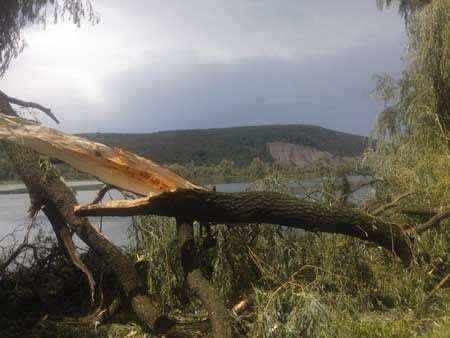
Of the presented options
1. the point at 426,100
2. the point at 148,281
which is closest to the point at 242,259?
the point at 148,281

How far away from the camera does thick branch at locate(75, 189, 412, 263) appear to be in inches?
177

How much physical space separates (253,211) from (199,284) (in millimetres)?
733

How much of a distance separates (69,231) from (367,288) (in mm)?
2793

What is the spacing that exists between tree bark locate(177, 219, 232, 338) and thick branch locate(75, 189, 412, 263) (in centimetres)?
Answer: 16

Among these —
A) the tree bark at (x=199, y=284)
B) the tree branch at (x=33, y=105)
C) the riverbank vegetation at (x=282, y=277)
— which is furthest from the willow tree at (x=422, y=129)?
the tree branch at (x=33, y=105)

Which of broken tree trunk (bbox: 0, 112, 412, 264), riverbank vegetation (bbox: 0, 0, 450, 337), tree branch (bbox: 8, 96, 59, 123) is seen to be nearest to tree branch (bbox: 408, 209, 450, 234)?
riverbank vegetation (bbox: 0, 0, 450, 337)

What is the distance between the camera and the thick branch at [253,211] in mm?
4488

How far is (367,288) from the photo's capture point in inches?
201

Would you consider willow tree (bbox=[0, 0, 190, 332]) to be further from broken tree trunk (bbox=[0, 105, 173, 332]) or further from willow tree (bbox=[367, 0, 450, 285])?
willow tree (bbox=[367, 0, 450, 285])

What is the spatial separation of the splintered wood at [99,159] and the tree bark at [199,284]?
0.39 m

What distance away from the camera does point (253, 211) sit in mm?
4633

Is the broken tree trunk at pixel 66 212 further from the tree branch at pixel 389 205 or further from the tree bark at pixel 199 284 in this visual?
the tree branch at pixel 389 205

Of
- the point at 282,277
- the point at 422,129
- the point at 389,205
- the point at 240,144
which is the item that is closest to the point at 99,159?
the point at 282,277

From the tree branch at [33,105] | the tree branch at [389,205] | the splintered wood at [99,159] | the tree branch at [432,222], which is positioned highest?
the tree branch at [33,105]
